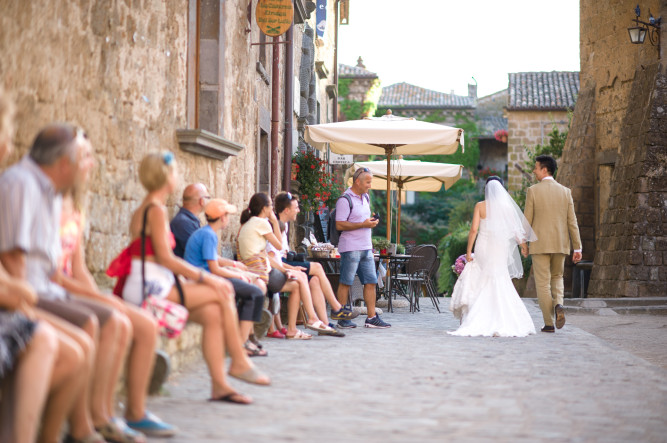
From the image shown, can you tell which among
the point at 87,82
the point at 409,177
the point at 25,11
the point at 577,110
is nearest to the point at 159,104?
the point at 87,82

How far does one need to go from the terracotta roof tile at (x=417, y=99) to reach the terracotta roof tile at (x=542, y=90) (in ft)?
34.9

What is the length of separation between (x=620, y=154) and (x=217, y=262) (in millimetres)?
13998

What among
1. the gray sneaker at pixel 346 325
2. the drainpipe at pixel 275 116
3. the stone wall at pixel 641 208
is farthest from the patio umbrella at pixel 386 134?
the stone wall at pixel 641 208

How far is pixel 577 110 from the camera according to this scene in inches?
867

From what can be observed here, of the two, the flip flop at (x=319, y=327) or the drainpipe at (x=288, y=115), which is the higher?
the drainpipe at (x=288, y=115)

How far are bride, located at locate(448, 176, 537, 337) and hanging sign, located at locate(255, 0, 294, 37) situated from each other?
10.7 feet

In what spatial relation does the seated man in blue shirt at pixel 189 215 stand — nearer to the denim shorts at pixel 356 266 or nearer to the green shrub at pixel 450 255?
the denim shorts at pixel 356 266

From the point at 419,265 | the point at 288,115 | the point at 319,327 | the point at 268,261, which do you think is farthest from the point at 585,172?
the point at 268,261

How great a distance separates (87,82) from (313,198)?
10.8 meters

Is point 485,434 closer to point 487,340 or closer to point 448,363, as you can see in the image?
point 448,363

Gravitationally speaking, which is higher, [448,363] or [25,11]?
[25,11]

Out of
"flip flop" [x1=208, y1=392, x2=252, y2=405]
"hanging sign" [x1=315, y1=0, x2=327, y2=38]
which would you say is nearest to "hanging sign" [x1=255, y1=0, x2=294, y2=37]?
"flip flop" [x1=208, y1=392, x2=252, y2=405]

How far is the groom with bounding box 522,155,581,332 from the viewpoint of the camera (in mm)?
10601

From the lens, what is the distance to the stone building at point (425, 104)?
5072 cm
